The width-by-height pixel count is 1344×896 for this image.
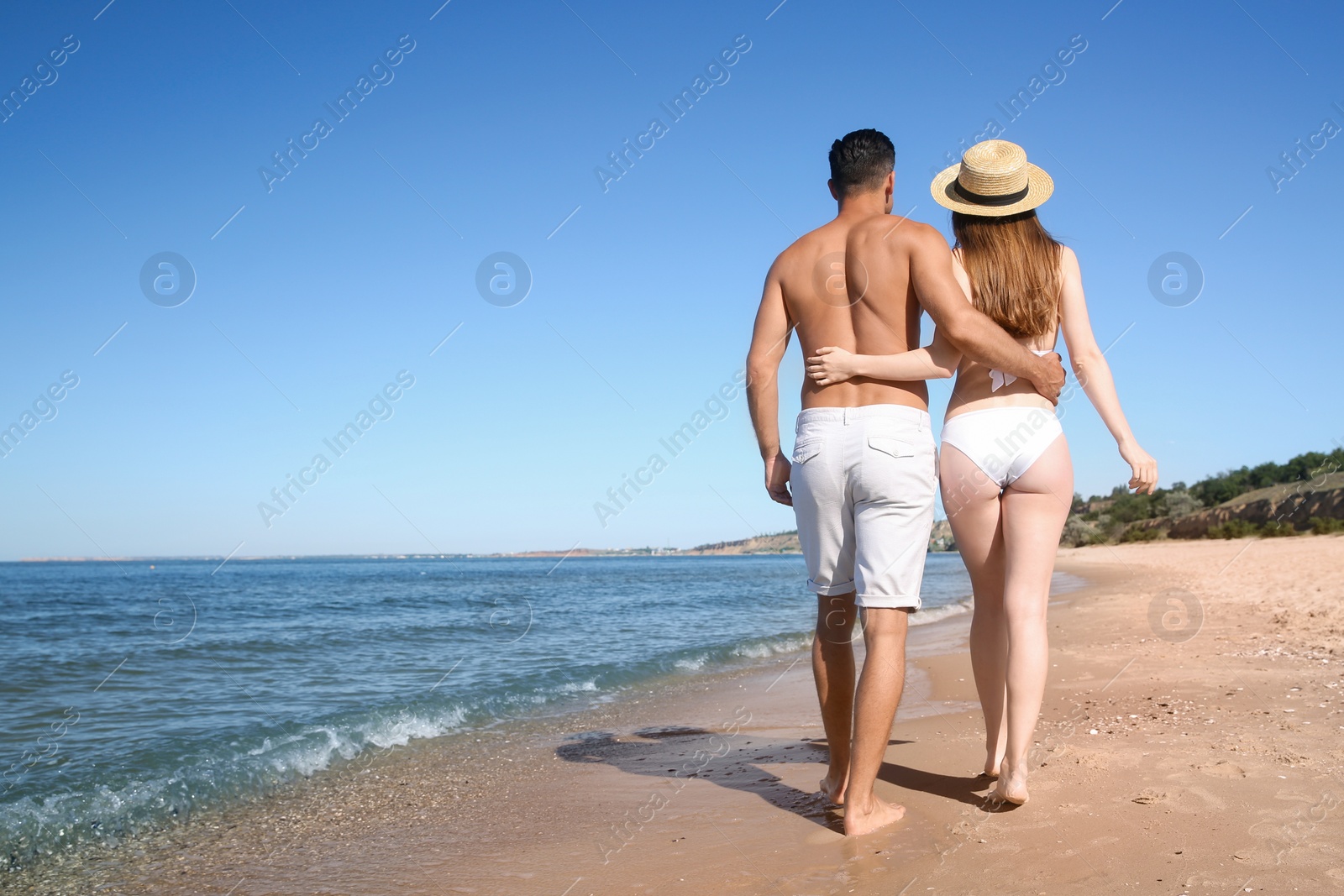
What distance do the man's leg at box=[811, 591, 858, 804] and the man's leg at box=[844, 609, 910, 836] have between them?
0.22 m

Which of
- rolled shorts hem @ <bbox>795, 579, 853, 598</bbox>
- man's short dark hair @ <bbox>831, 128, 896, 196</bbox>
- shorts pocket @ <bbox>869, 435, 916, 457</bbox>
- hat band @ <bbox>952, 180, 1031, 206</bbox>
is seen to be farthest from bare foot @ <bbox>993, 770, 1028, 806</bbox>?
man's short dark hair @ <bbox>831, 128, 896, 196</bbox>

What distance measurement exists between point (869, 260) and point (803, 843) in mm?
1876

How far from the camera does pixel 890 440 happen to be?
2.67 metres

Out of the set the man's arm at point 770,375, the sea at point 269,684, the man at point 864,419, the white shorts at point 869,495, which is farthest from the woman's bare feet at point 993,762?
the sea at point 269,684

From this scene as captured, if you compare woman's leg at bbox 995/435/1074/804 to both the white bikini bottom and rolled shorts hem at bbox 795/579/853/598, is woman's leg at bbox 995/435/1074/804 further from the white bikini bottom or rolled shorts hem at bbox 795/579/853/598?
rolled shorts hem at bbox 795/579/853/598

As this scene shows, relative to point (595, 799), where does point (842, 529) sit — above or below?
above

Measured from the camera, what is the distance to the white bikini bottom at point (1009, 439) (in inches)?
107

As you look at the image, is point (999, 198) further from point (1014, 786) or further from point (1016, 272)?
point (1014, 786)

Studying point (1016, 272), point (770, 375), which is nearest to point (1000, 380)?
point (1016, 272)

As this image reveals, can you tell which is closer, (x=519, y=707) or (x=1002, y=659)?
(x=1002, y=659)

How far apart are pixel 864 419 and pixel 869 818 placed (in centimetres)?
125

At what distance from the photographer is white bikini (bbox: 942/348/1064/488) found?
2.71 meters

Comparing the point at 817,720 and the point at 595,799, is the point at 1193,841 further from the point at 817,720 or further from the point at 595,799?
the point at 817,720

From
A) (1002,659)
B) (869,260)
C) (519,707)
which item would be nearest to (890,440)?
(869,260)
